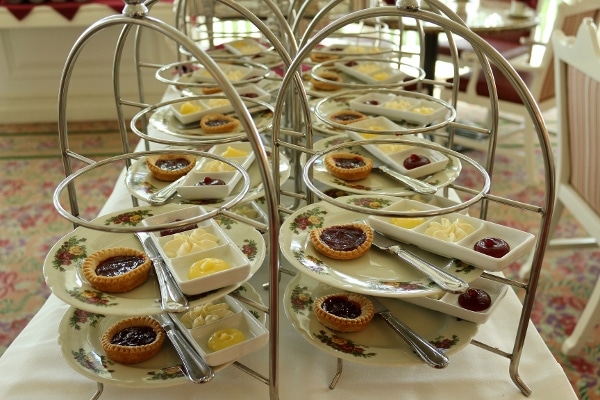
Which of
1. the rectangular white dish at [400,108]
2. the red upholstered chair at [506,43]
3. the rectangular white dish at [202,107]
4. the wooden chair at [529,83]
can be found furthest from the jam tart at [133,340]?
the red upholstered chair at [506,43]

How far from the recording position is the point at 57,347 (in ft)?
2.60

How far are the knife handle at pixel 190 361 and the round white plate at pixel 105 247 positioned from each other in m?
0.07

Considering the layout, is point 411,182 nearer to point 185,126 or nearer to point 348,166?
point 348,166

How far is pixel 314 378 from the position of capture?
2.48ft

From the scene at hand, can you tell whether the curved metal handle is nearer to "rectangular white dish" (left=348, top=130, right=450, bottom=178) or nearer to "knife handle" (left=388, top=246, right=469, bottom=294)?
"rectangular white dish" (left=348, top=130, right=450, bottom=178)

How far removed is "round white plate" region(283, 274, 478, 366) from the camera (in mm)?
714

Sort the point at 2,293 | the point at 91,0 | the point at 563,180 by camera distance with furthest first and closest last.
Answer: the point at 91,0 < the point at 2,293 < the point at 563,180

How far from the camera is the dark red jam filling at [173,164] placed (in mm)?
990

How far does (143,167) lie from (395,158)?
0.43 meters

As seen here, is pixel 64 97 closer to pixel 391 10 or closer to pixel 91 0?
pixel 391 10

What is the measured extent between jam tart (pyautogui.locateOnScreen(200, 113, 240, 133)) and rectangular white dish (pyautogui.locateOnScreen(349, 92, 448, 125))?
0.85 feet

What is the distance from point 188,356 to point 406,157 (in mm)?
504

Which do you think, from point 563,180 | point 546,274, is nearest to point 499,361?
point 563,180

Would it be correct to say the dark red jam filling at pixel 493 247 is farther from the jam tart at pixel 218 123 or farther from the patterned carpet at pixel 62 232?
the patterned carpet at pixel 62 232
